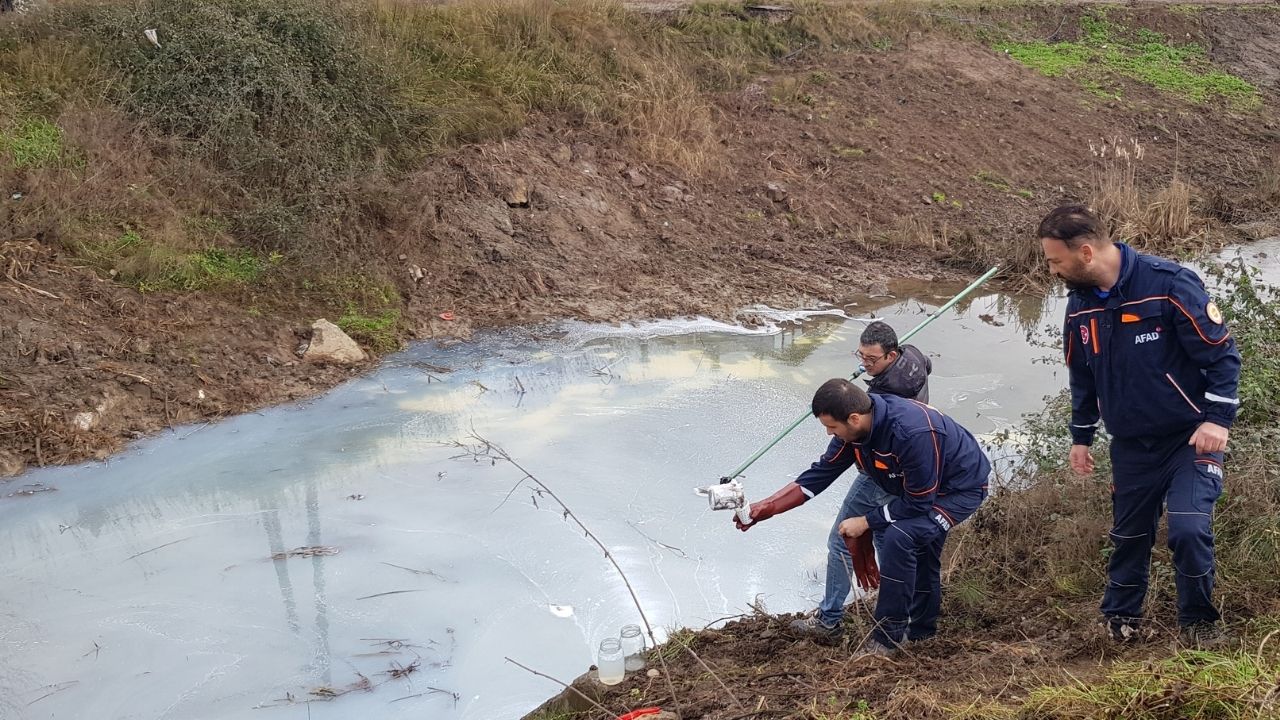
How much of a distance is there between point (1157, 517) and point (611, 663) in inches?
83.6

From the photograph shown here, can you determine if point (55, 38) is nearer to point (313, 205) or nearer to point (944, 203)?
point (313, 205)

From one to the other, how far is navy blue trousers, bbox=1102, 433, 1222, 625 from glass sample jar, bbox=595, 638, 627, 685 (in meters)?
1.91

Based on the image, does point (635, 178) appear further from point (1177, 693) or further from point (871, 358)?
point (1177, 693)

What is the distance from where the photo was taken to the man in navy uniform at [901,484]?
386cm

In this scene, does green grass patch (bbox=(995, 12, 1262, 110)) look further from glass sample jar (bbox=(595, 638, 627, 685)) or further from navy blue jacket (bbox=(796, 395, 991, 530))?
glass sample jar (bbox=(595, 638, 627, 685))

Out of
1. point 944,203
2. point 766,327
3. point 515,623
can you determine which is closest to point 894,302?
point 766,327

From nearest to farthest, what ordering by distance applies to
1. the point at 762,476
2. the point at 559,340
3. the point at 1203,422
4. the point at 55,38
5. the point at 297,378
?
1. the point at 1203,422
2. the point at 762,476
3. the point at 297,378
4. the point at 559,340
5. the point at 55,38

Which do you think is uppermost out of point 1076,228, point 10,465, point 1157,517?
point 1076,228

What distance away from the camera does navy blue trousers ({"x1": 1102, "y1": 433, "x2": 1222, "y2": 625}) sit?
11.0 ft

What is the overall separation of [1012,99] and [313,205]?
10940mm

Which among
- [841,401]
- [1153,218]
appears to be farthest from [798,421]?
[1153,218]

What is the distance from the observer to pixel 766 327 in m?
9.35

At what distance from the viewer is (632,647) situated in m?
4.49

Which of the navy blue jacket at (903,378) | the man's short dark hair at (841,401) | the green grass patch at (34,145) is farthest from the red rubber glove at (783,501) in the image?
the green grass patch at (34,145)
